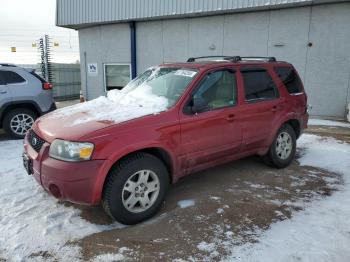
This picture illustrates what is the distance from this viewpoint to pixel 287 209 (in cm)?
407

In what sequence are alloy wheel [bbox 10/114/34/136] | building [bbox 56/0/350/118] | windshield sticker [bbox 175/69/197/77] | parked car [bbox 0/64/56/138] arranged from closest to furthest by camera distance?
windshield sticker [bbox 175/69/197/77]
parked car [bbox 0/64/56/138]
alloy wheel [bbox 10/114/34/136]
building [bbox 56/0/350/118]

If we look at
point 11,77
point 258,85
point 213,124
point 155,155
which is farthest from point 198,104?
point 11,77

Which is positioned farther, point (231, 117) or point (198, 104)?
point (231, 117)

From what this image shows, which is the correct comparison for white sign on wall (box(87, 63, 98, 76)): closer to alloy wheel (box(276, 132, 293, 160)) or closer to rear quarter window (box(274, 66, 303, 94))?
rear quarter window (box(274, 66, 303, 94))

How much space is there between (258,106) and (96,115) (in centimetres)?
230

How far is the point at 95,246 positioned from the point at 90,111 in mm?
1655

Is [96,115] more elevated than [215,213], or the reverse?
[96,115]

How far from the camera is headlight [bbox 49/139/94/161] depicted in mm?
3316

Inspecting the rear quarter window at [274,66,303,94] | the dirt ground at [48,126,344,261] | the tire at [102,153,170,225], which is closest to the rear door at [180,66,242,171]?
the tire at [102,153,170,225]

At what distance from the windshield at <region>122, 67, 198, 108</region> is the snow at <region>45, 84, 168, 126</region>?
2cm

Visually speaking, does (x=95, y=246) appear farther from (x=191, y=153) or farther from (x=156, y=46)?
(x=156, y=46)

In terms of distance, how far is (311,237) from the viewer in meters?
3.41

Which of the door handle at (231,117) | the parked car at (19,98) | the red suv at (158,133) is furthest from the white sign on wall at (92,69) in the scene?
the door handle at (231,117)

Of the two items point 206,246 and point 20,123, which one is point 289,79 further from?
point 20,123
